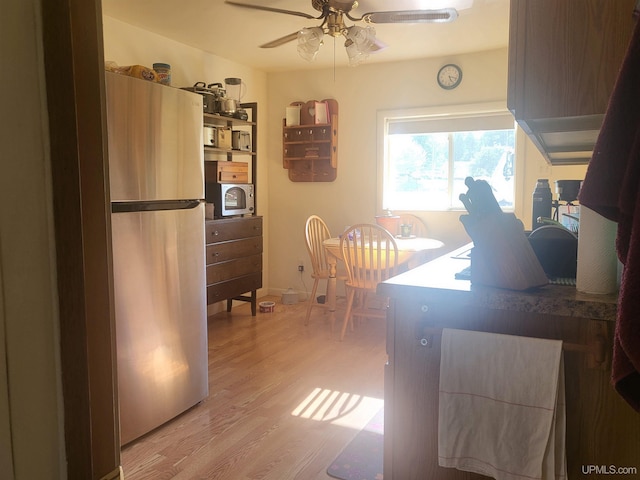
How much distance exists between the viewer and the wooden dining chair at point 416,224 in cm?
466

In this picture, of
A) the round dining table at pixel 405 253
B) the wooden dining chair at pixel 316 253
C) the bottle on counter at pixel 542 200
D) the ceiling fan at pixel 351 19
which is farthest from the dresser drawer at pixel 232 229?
the bottle on counter at pixel 542 200

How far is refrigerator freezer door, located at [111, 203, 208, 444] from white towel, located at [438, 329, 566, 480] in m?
1.48

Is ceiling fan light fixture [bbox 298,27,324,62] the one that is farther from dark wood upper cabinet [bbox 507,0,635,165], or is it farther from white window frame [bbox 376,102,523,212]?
white window frame [bbox 376,102,523,212]

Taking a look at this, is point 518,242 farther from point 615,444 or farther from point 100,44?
point 100,44

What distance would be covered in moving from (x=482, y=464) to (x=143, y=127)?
1.91m

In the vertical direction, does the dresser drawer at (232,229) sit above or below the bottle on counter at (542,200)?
below

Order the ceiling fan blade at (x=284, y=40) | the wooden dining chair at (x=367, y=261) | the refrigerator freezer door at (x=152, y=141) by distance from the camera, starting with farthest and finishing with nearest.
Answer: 1. the wooden dining chair at (x=367, y=261)
2. the ceiling fan blade at (x=284, y=40)
3. the refrigerator freezer door at (x=152, y=141)

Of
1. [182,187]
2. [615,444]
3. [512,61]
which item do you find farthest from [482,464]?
[182,187]

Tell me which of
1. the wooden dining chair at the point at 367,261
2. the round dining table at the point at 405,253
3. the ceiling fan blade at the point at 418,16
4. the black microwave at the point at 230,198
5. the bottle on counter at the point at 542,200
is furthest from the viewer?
the black microwave at the point at 230,198

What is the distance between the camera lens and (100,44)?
1.99 feet

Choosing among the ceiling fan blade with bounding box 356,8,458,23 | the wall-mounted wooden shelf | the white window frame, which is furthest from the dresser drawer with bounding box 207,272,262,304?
the ceiling fan blade with bounding box 356,8,458,23

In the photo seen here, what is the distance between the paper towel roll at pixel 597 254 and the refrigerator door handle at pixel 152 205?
1818mm

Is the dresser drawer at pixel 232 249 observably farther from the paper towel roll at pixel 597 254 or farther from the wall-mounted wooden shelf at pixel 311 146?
the paper towel roll at pixel 597 254

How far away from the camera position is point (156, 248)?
2.30 m
